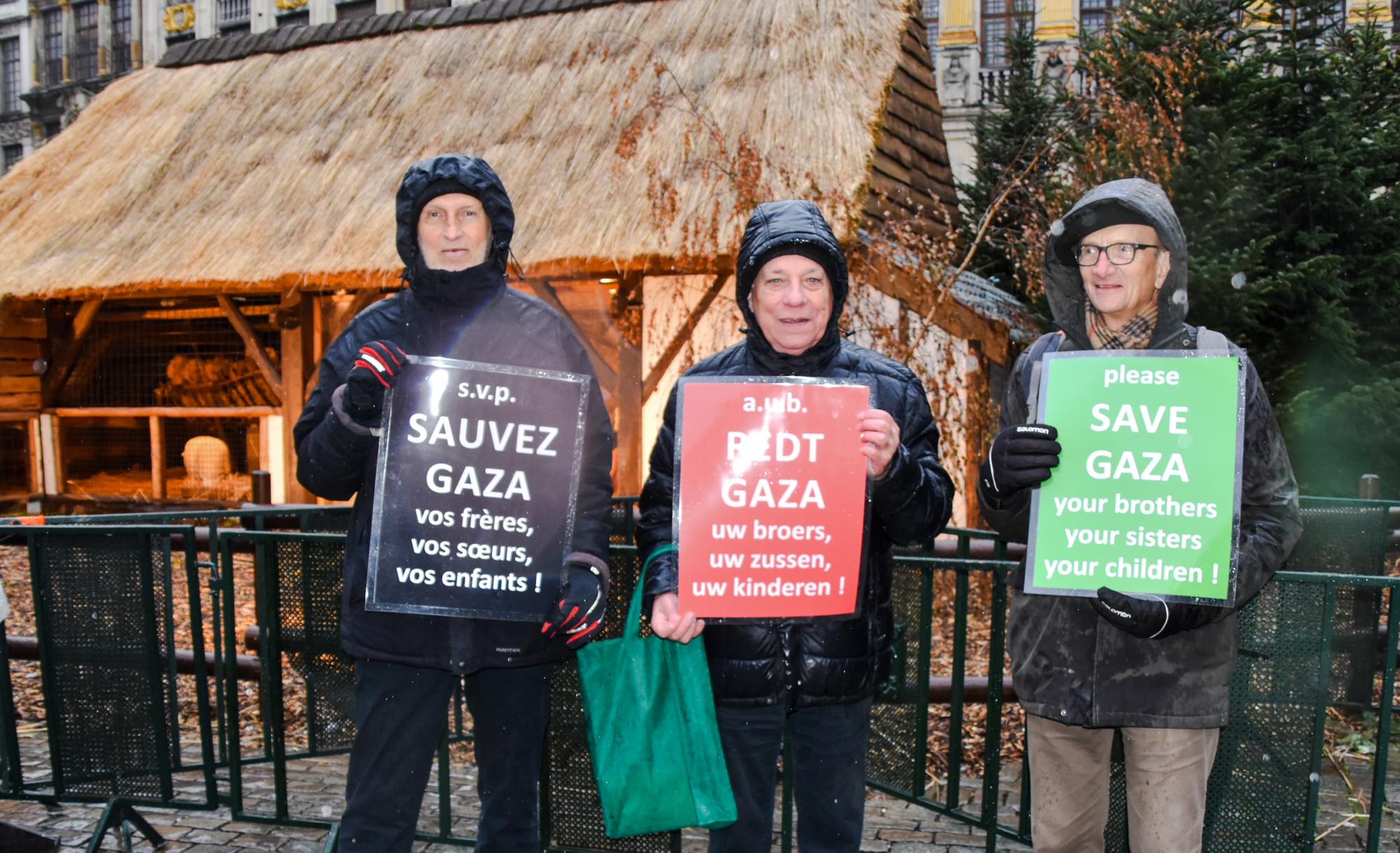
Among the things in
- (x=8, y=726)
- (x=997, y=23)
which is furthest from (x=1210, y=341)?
(x=997, y=23)

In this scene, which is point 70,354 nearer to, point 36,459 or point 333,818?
point 36,459

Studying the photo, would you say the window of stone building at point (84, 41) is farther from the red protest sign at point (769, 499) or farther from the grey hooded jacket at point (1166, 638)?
the grey hooded jacket at point (1166, 638)

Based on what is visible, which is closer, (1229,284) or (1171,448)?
(1171,448)

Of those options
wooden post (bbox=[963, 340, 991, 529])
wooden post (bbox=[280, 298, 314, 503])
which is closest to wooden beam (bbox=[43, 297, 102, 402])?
wooden post (bbox=[280, 298, 314, 503])

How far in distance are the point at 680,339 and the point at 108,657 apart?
6.26 metres

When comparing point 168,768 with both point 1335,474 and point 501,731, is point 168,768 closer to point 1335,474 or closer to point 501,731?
point 501,731

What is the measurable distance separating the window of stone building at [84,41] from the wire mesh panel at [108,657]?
37.0 metres

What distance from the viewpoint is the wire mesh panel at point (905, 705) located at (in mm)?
3898

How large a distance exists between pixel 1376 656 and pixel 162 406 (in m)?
12.2

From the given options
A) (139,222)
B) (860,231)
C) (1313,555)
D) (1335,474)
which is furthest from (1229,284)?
(139,222)

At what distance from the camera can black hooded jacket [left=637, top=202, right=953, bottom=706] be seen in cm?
251

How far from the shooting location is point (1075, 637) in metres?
2.49

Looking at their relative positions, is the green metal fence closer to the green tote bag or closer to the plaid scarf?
the green tote bag

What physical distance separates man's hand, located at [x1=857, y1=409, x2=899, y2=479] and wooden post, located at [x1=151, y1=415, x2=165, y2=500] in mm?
12176
